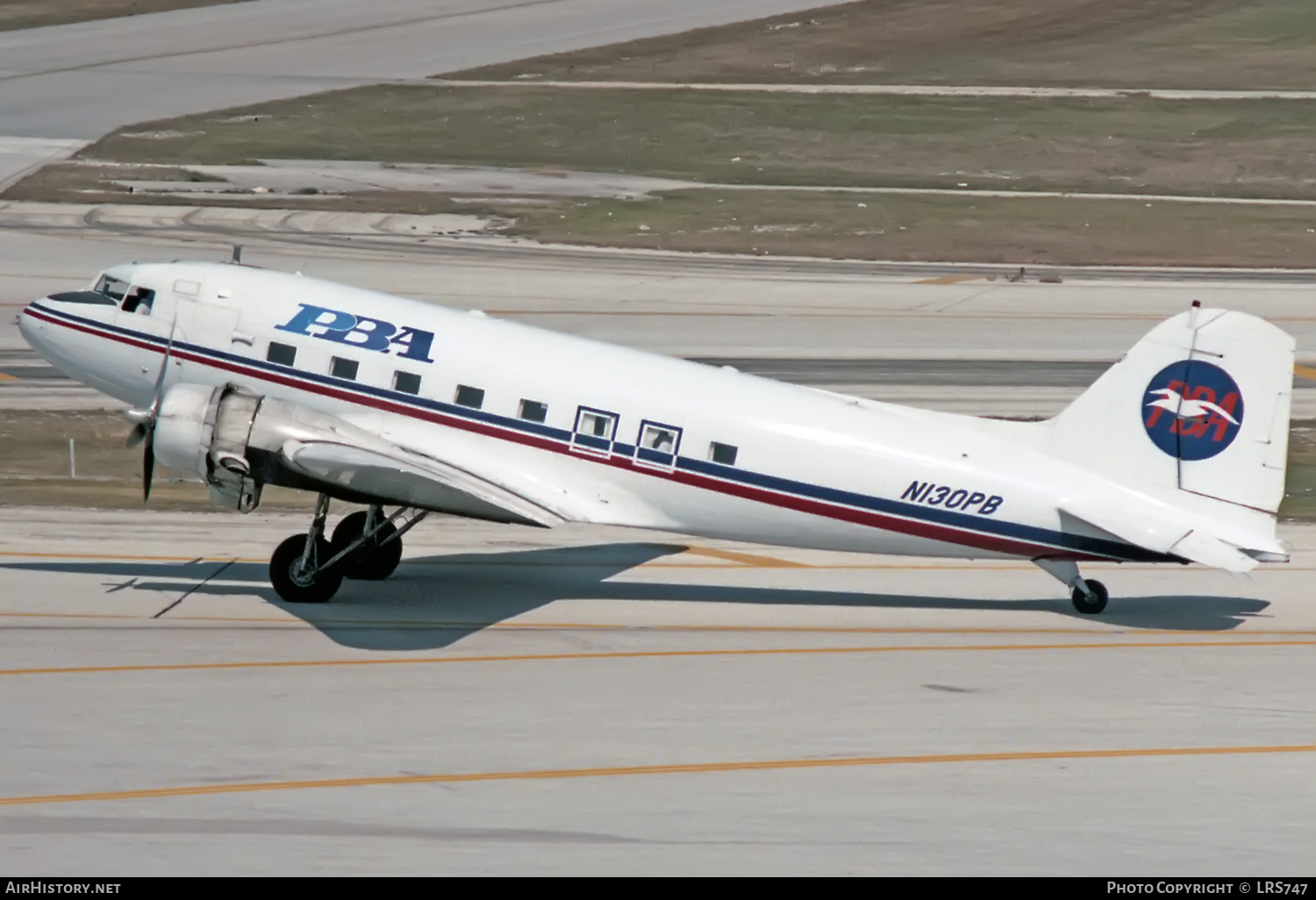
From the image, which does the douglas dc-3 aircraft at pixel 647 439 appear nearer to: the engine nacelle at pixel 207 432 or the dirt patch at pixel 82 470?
the engine nacelle at pixel 207 432

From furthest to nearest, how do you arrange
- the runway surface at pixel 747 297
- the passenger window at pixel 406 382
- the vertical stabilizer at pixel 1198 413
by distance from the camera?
the runway surface at pixel 747 297 < the passenger window at pixel 406 382 < the vertical stabilizer at pixel 1198 413

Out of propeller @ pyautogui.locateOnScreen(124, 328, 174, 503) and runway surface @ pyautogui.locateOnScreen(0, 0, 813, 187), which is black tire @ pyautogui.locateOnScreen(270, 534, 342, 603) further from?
runway surface @ pyautogui.locateOnScreen(0, 0, 813, 187)

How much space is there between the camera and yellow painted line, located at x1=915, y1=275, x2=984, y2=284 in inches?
2200

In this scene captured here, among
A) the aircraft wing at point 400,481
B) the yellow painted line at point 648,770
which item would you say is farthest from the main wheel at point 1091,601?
the aircraft wing at point 400,481

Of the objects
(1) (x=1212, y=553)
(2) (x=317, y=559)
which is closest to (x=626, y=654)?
(2) (x=317, y=559)

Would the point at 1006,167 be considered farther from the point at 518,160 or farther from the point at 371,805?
the point at 371,805

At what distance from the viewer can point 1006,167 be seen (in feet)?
244

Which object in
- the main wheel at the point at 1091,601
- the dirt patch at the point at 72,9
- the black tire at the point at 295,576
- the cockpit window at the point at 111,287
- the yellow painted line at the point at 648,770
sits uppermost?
the dirt patch at the point at 72,9

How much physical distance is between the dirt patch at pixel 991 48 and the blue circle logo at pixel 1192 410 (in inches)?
2594

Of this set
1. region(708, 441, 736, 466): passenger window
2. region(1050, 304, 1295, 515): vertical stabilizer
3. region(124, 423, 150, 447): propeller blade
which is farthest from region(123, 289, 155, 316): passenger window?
region(1050, 304, 1295, 515): vertical stabilizer

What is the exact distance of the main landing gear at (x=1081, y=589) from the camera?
2552cm

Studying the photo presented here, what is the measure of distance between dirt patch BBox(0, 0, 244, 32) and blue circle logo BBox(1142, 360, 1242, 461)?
3334 inches

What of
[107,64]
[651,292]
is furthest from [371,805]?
[107,64]

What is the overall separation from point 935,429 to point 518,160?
50.7 meters
